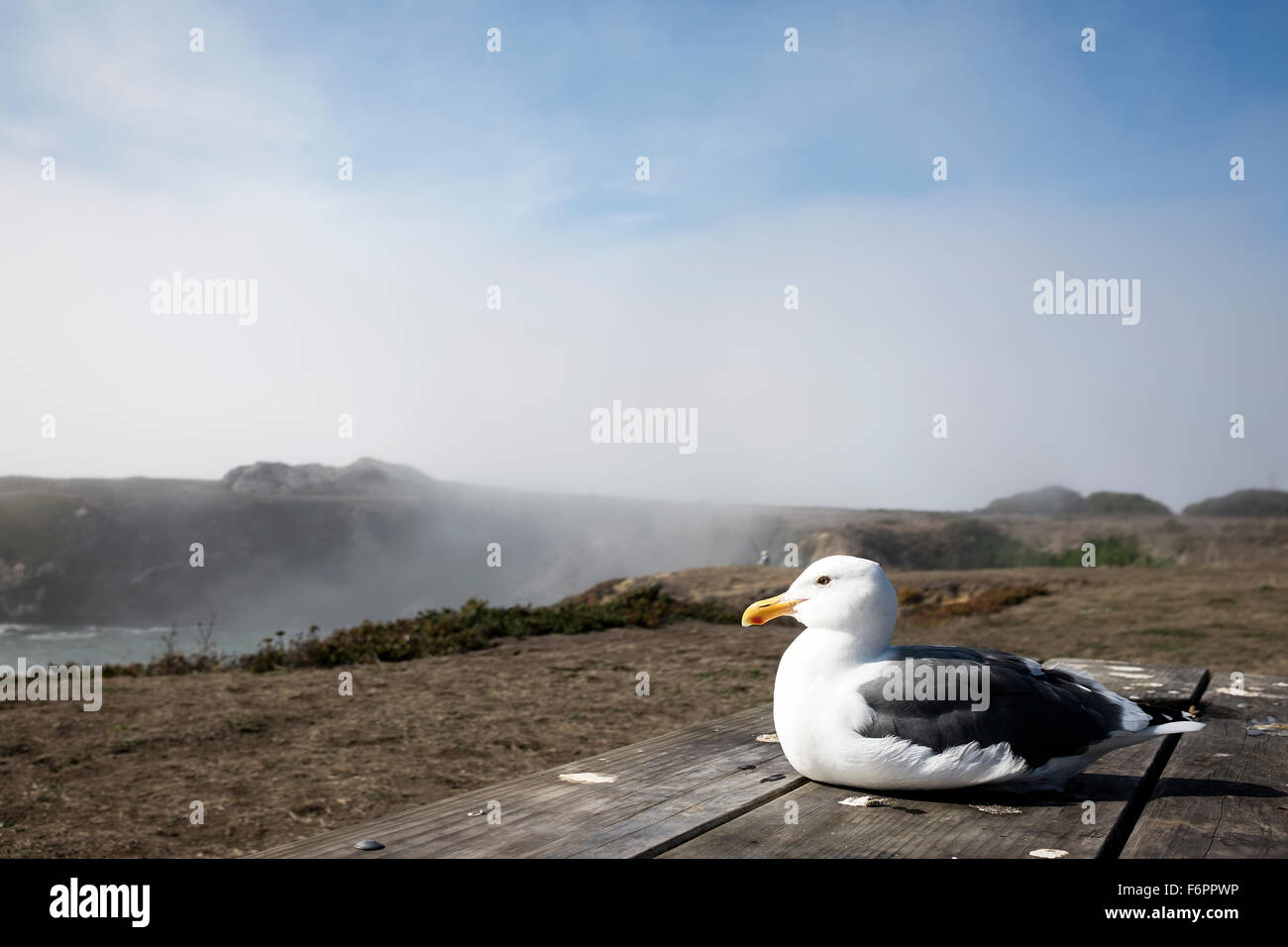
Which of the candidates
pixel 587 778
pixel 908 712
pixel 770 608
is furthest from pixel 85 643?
pixel 908 712

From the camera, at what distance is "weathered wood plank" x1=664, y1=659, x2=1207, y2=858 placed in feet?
7.29

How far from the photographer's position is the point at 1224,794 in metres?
2.80

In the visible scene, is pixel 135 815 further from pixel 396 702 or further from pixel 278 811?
pixel 396 702

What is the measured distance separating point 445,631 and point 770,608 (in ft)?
Answer: 43.5

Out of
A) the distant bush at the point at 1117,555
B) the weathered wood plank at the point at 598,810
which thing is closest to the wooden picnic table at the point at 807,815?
the weathered wood plank at the point at 598,810

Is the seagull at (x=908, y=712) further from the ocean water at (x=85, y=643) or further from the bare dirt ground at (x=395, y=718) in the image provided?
the ocean water at (x=85, y=643)

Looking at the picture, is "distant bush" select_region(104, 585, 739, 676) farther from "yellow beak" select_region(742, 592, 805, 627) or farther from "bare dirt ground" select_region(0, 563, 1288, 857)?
"yellow beak" select_region(742, 592, 805, 627)

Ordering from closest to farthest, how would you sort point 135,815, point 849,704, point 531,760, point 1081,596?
point 849,704 → point 135,815 → point 531,760 → point 1081,596

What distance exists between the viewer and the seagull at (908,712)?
2609mm

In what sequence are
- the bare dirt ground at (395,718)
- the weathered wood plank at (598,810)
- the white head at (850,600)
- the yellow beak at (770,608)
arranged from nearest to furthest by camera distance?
the weathered wood plank at (598,810), the white head at (850,600), the yellow beak at (770,608), the bare dirt ground at (395,718)

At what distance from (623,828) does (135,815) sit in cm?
592
